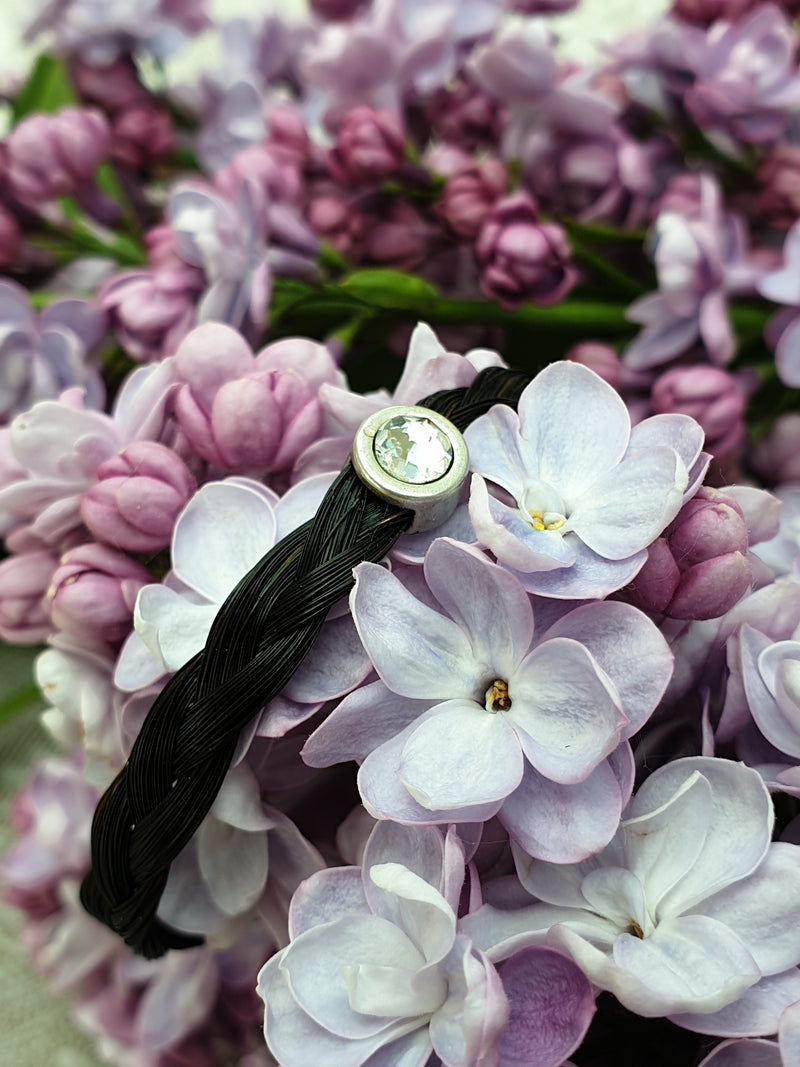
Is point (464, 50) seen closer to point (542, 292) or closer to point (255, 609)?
point (542, 292)

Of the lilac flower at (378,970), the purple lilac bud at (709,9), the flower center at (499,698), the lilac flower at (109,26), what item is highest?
the lilac flower at (109,26)

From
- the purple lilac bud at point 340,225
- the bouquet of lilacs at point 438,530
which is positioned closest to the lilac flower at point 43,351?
the bouquet of lilacs at point 438,530

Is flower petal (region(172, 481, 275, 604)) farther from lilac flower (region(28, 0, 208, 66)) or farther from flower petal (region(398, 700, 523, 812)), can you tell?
lilac flower (region(28, 0, 208, 66))

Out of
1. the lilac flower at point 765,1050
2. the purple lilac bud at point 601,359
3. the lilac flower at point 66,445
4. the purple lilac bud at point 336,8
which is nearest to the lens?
the lilac flower at point 765,1050

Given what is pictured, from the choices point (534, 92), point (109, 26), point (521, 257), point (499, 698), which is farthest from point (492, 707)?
point (109, 26)

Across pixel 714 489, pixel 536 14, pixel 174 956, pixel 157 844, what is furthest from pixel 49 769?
pixel 536 14

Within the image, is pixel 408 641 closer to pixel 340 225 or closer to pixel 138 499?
pixel 138 499

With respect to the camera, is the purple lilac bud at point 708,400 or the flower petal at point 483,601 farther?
the purple lilac bud at point 708,400

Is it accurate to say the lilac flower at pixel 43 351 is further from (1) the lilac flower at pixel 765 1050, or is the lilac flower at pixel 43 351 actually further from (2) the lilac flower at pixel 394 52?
(1) the lilac flower at pixel 765 1050
